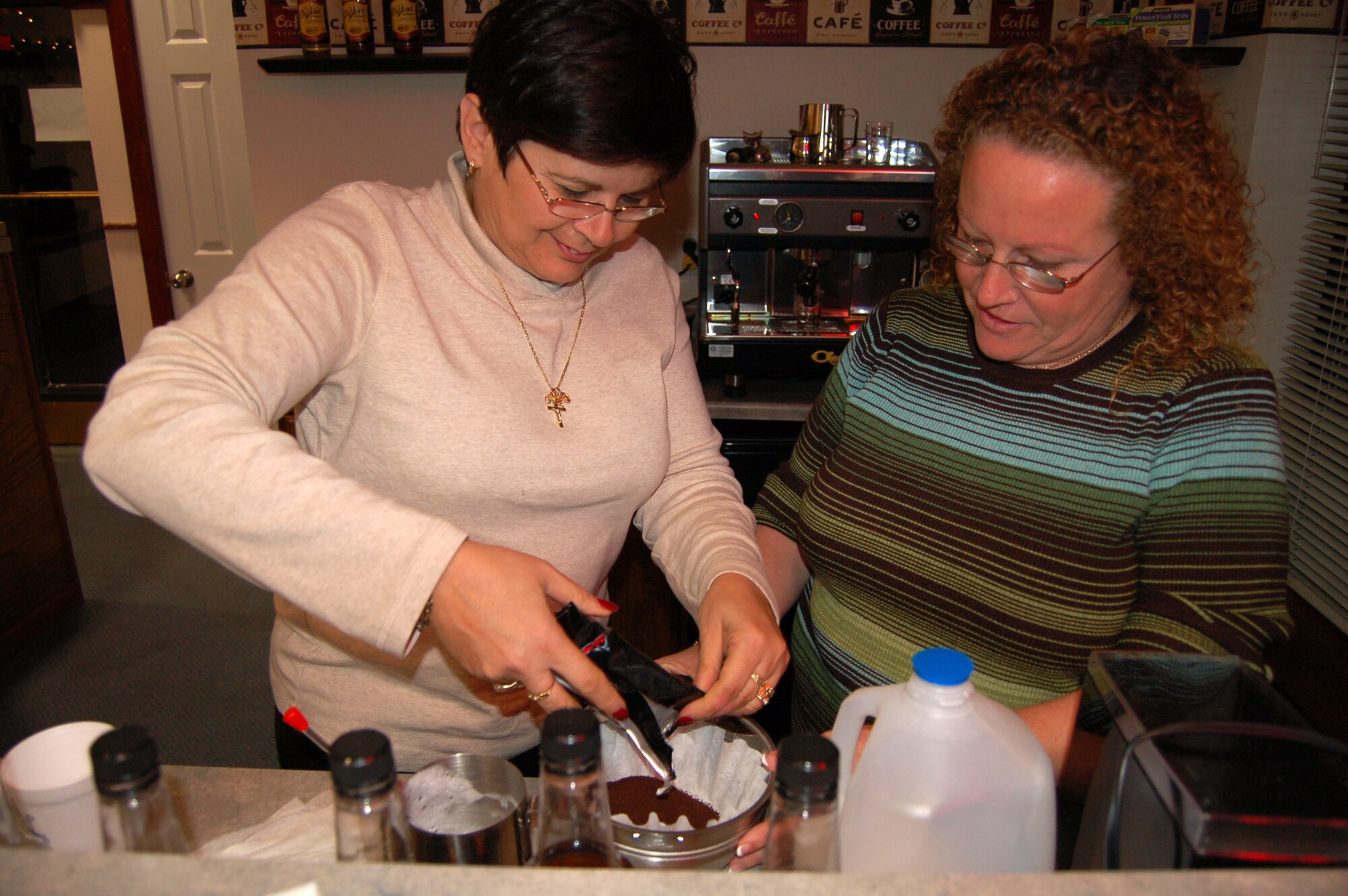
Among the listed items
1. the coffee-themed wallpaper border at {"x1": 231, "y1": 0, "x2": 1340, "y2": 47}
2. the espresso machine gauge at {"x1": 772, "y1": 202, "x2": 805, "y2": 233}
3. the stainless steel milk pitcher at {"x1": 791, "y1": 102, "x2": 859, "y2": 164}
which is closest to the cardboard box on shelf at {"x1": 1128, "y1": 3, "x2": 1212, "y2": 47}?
the coffee-themed wallpaper border at {"x1": 231, "y1": 0, "x2": 1340, "y2": 47}

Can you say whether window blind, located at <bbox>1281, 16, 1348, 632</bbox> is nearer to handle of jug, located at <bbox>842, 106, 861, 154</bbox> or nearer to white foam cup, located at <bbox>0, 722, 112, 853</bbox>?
handle of jug, located at <bbox>842, 106, 861, 154</bbox>

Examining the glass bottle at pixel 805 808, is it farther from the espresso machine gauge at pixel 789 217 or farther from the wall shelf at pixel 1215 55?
the wall shelf at pixel 1215 55

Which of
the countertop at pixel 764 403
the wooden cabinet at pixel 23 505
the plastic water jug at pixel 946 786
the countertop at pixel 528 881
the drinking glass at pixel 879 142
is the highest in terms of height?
the drinking glass at pixel 879 142

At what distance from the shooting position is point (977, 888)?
462 millimetres

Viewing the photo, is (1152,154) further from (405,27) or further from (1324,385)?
(405,27)

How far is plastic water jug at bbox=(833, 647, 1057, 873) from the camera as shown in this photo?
1.98 feet

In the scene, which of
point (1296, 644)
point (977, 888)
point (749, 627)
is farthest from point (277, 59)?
point (1296, 644)

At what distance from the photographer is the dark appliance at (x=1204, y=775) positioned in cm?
51

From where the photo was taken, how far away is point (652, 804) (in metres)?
0.83

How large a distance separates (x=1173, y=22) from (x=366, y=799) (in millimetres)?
2798

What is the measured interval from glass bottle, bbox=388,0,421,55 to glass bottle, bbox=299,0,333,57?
0.19m

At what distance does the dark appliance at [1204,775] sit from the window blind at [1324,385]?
2.24 metres

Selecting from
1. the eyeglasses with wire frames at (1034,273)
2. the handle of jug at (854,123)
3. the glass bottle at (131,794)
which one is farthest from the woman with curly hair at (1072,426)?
the handle of jug at (854,123)

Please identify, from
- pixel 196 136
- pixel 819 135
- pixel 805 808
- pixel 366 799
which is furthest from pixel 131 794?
pixel 196 136
